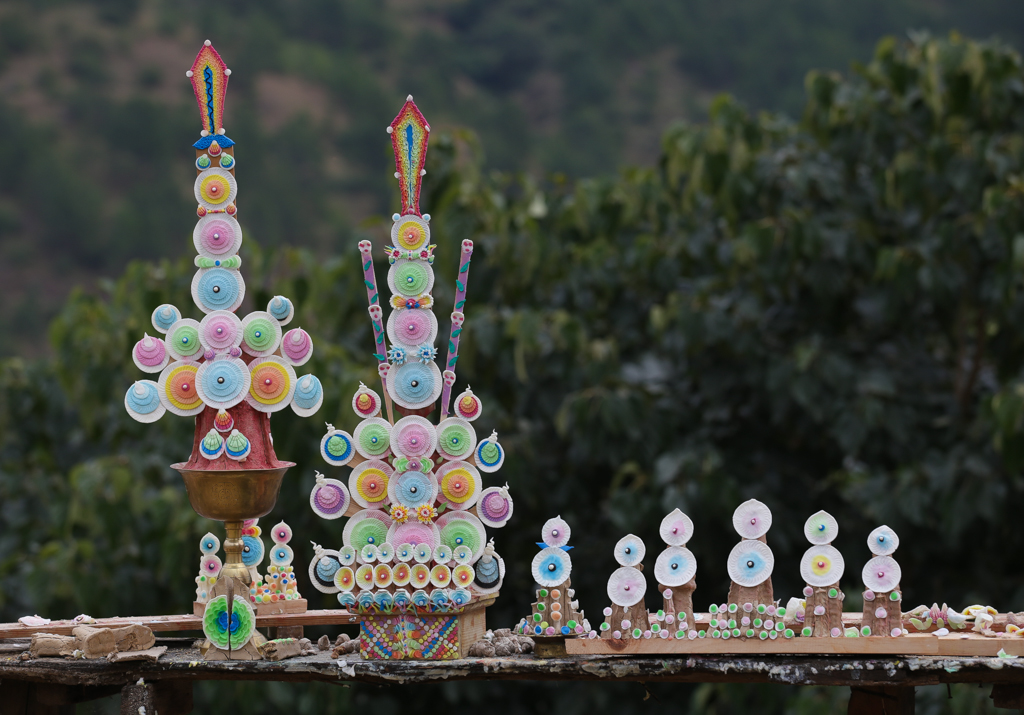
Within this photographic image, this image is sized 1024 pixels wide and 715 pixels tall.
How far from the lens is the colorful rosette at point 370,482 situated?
2854 millimetres

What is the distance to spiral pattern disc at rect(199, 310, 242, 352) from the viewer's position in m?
2.94

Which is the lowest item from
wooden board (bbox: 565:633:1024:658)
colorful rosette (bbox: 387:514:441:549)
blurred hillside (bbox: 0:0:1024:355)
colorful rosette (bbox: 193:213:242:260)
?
wooden board (bbox: 565:633:1024:658)

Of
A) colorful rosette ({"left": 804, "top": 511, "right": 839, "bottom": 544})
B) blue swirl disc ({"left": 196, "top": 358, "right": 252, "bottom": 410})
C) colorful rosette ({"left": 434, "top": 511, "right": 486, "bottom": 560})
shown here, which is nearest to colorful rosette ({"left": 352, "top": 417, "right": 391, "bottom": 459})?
colorful rosette ({"left": 434, "top": 511, "right": 486, "bottom": 560})

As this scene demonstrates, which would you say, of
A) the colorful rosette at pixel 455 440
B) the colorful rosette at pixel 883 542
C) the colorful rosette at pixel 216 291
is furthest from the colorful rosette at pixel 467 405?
the colorful rosette at pixel 883 542

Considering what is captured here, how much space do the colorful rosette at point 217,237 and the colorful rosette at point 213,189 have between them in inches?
1.4

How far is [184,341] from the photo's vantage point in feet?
9.71

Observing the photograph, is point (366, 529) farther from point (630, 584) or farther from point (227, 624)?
point (630, 584)

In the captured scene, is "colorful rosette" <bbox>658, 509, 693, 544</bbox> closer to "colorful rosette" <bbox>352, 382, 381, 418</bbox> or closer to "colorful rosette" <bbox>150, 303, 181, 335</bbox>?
"colorful rosette" <bbox>352, 382, 381, 418</bbox>

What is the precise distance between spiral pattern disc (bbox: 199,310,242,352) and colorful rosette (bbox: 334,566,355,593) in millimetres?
638

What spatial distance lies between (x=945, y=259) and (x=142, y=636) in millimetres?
3615

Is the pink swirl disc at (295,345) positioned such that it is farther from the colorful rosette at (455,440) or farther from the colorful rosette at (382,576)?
the colorful rosette at (382,576)

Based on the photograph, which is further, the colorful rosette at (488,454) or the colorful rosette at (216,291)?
the colorful rosette at (216,291)

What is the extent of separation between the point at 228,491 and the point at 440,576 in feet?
1.91

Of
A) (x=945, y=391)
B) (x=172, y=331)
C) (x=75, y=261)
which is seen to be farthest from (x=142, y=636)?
(x=75, y=261)
